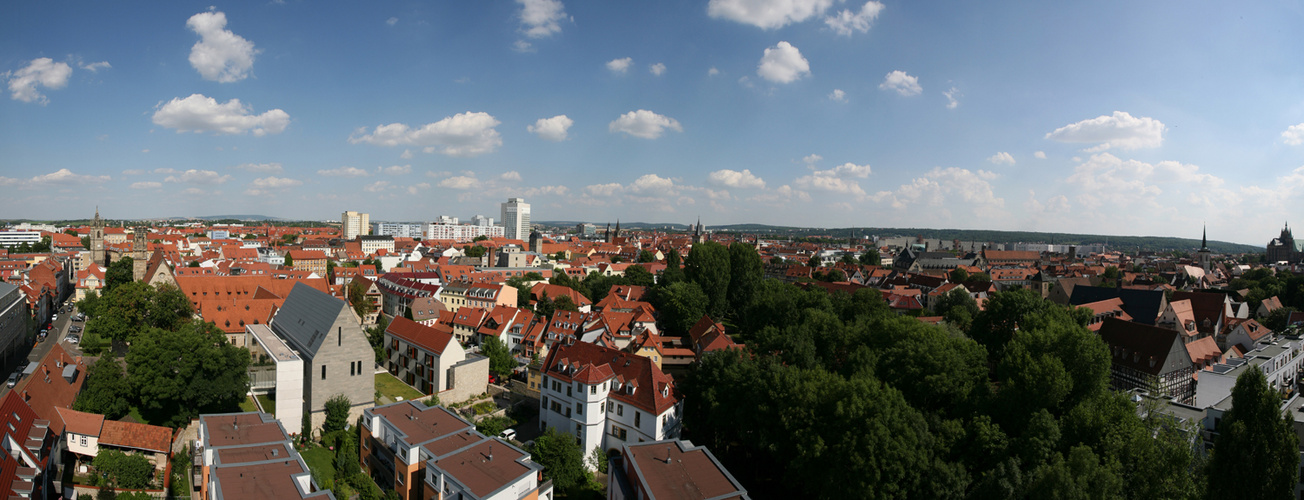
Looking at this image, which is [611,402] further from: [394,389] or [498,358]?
[394,389]

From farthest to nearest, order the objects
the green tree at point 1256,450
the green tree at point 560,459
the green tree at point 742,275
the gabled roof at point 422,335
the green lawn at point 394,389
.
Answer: the green tree at point 742,275 < the gabled roof at point 422,335 < the green lawn at point 394,389 < the green tree at point 560,459 < the green tree at point 1256,450

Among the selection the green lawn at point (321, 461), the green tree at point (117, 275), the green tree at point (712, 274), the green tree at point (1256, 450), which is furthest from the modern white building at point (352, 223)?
the green tree at point (1256, 450)

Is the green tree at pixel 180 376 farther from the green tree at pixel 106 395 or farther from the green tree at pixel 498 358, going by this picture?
the green tree at pixel 498 358

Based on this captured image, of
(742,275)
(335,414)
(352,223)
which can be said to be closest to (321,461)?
(335,414)

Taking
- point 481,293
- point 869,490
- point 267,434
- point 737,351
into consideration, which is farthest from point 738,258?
point 267,434

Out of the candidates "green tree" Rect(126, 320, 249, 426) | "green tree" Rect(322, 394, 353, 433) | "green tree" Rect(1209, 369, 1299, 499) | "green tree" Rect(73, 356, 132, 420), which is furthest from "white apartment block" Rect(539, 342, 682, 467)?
"green tree" Rect(1209, 369, 1299, 499)

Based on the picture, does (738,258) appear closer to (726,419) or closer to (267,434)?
(726,419)
